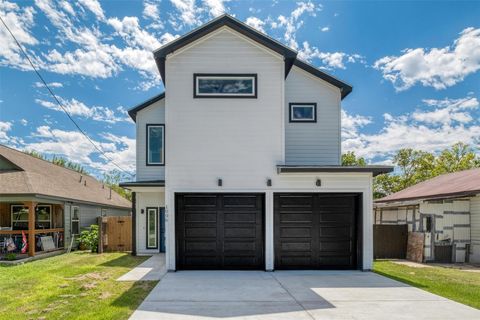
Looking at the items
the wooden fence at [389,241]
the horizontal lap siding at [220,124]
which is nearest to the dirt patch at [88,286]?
the horizontal lap siding at [220,124]

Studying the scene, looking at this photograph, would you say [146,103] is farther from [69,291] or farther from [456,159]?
[456,159]

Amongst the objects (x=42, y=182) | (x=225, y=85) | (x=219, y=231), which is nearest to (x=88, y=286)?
(x=219, y=231)

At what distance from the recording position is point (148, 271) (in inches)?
405

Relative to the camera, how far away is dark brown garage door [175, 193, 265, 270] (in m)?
10.3

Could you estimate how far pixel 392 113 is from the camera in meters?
27.6

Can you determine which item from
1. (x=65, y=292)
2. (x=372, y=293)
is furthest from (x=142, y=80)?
(x=372, y=293)

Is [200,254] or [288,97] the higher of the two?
[288,97]

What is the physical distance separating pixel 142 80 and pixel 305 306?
1488 centimetres

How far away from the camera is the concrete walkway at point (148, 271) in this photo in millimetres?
9212

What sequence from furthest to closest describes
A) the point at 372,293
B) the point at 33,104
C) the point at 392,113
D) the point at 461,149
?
1. the point at 461,149
2. the point at 392,113
3. the point at 33,104
4. the point at 372,293

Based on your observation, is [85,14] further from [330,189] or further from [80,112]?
[330,189]

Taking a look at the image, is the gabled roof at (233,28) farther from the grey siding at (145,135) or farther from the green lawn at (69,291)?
the green lawn at (69,291)

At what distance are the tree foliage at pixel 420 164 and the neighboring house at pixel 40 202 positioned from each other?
76.7ft

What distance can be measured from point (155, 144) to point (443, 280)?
1060cm
